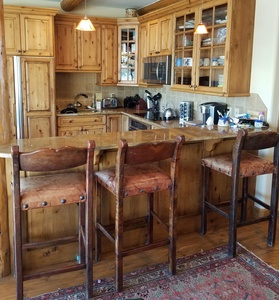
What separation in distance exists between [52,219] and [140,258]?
816 millimetres

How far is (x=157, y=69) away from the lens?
490 cm

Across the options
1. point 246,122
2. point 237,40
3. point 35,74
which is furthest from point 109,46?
point 246,122

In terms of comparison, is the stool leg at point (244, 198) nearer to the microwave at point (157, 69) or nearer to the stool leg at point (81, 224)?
the stool leg at point (81, 224)

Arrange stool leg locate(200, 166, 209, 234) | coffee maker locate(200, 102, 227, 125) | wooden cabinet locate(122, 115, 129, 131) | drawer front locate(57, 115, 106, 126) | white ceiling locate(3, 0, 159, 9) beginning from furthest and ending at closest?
wooden cabinet locate(122, 115, 129, 131) < drawer front locate(57, 115, 106, 126) < white ceiling locate(3, 0, 159, 9) < coffee maker locate(200, 102, 227, 125) < stool leg locate(200, 166, 209, 234)

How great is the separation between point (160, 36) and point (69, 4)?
144 cm

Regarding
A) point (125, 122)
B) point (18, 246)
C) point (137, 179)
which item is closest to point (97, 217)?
point (137, 179)

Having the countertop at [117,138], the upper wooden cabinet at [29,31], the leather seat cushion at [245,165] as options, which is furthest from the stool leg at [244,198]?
the upper wooden cabinet at [29,31]

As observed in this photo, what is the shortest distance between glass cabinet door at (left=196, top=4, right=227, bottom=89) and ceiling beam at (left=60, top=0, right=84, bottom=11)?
6.70 feet

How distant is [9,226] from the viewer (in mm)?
2520

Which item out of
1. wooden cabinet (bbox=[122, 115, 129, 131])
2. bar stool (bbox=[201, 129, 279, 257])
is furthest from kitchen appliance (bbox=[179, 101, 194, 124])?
bar stool (bbox=[201, 129, 279, 257])

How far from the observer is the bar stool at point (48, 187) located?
198 centimetres

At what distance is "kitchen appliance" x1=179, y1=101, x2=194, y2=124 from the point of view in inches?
183

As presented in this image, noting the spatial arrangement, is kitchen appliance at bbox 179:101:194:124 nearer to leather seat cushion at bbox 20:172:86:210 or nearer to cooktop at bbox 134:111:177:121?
cooktop at bbox 134:111:177:121

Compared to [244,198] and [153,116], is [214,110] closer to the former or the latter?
[244,198]
